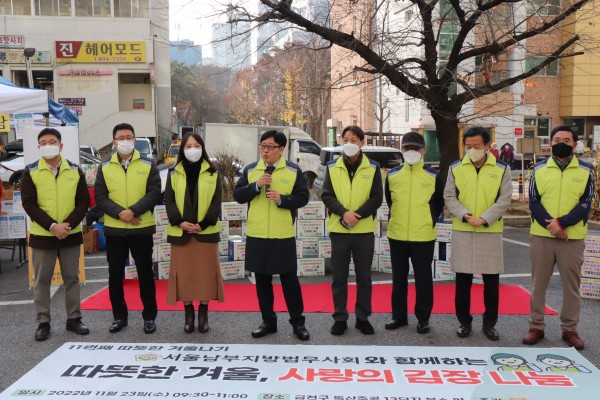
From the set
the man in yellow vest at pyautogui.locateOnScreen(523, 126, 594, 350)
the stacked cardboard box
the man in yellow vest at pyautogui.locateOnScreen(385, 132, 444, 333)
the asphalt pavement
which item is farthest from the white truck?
the man in yellow vest at pyautogui.locateOnScreen(523, 126, 594, 350)

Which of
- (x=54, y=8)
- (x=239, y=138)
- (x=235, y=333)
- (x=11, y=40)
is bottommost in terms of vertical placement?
(x=235, y=333)

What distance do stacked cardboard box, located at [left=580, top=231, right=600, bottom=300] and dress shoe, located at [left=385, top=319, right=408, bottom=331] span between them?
2.46m

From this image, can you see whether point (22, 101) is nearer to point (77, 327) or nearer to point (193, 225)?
point (77, 327)

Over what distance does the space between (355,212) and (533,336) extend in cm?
186

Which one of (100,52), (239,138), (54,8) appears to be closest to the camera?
(239,138)

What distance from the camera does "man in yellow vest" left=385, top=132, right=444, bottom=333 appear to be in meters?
5.25

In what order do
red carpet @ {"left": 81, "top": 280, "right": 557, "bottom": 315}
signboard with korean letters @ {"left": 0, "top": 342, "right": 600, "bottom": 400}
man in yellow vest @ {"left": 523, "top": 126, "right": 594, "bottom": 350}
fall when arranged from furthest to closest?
red carpet @ {"left": 81, "top": 280, "right": 557, "bottom": 315}, man in yellow vest @ {"left": 523, "top": 126, "right": 594, "bottom": 350}, signboard with korean letters @ {"left": 0, "top": 342, "right": 600, "bottom": 400}

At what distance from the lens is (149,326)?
5332 millimetres

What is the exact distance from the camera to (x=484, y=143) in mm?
5102

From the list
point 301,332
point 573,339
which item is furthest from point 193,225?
Result: point 573,339

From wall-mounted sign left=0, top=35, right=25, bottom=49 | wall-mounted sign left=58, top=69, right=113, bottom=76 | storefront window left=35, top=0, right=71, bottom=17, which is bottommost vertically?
wall-mounted sign left=58, top=69, right=113, bottom=76

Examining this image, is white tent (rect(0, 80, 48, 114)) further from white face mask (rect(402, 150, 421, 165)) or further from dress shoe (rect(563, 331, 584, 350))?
dress shoe (rect(563, 331, 584, 350))

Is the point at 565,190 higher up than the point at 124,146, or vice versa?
the point at 124,146

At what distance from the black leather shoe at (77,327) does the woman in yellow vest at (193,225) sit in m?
0.81
